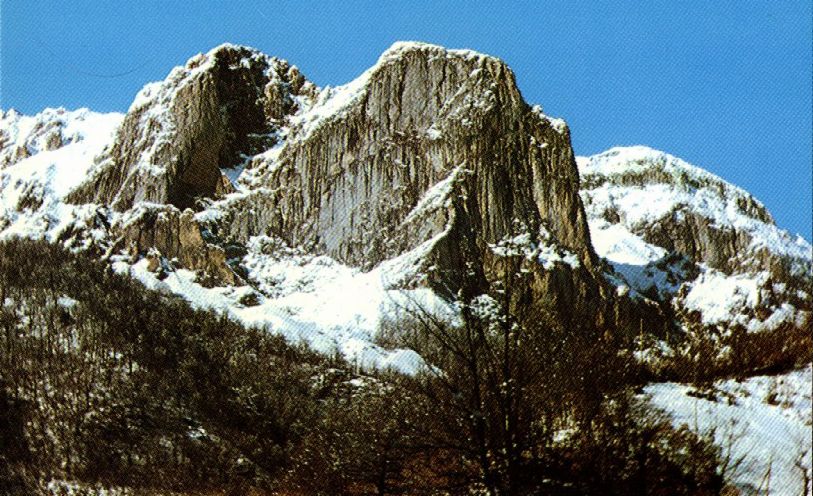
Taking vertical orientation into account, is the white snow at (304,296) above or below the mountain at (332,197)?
below

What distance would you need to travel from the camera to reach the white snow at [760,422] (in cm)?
857

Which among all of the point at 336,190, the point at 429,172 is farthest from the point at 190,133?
the point at 429,172

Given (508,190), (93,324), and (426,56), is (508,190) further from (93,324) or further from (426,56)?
(93,324)

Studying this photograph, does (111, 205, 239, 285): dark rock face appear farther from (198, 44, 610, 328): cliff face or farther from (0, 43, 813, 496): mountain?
(198, 44, 610, 328): cliff face

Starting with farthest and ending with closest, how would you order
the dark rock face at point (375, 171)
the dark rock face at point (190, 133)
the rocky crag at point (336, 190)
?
the dark rock face at point (190, 133), the dark rock face at point (375, 171), the rocky crag at point (336, 190)

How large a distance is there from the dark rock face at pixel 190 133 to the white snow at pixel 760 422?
161875 mm

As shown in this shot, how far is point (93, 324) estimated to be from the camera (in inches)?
4496

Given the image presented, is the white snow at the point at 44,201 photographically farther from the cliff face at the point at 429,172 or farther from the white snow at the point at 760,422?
the white snow at the point at 760,422

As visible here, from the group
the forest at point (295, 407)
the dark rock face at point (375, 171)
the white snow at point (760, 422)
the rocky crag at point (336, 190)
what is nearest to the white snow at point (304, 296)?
the rocky crag at point (336, 190)

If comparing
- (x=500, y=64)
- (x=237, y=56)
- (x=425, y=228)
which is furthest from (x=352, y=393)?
(x=237, y=56)

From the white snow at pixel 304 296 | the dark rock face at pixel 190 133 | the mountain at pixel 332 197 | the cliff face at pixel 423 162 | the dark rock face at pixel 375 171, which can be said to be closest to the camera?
the white snow at pixel 304 296

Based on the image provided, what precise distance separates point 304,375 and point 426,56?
75983 mm

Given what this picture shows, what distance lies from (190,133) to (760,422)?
6793 inches

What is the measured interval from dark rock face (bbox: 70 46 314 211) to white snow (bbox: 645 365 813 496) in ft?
531
